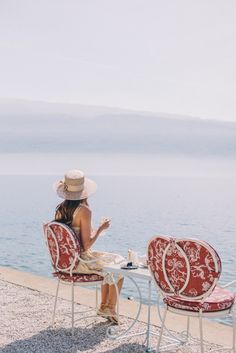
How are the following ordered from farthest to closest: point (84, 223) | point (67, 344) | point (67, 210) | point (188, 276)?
point (67, 210) < point (84, 223) < point (67, 344) < point (188, 276)

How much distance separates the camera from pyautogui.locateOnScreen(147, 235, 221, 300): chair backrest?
4.56 m

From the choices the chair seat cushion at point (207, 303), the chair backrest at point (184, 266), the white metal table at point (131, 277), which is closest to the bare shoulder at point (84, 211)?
the white metal table at point (131, 277)

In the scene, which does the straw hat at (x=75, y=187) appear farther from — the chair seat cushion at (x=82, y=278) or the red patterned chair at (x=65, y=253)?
the chair seat cushion at (x=82, y=278)

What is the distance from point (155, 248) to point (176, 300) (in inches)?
16.5

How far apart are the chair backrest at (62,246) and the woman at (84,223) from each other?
0.12m

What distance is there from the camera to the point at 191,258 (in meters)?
4.62

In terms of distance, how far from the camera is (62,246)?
5691 mm

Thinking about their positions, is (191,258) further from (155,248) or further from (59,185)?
(59,185)

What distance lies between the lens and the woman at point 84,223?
575 centimetres

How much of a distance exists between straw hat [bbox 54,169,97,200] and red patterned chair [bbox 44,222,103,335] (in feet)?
1.07

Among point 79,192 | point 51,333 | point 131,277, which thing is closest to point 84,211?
point 79,192

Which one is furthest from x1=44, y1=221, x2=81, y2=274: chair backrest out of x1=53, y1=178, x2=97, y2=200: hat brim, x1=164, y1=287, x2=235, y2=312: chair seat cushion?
x1=164, y1=287, x2=235, y2=312: chair seat cushion

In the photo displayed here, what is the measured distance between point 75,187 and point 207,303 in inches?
68.8

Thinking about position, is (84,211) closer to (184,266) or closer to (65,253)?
(65,253)
